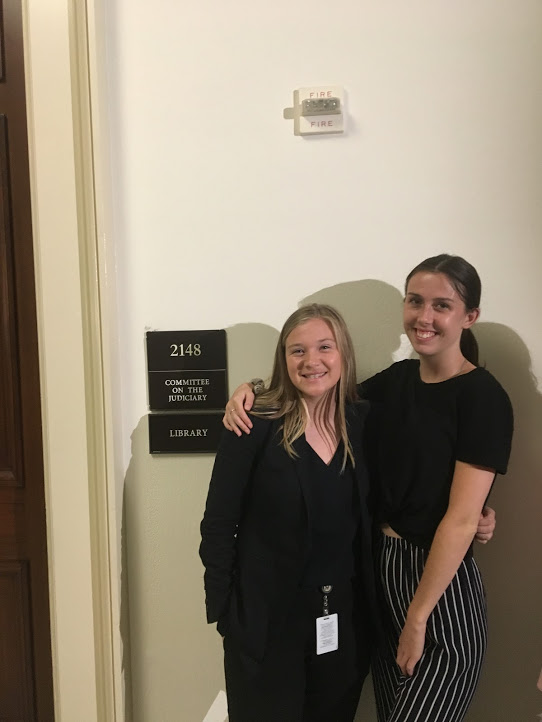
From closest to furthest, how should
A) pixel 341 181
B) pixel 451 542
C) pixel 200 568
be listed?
pixel 451 542, pixel 341 181, pixel 200 568

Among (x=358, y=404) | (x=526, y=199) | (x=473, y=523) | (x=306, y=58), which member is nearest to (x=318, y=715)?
(x=473, y=523)

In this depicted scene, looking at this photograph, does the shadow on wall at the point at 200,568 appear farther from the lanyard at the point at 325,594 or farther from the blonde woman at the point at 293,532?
the lanyard at the point at 325,594

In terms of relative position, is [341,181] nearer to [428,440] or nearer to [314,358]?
[314,358]

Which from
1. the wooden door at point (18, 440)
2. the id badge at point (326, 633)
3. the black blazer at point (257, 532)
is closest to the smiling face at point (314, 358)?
the black blazer at point (257, 532)

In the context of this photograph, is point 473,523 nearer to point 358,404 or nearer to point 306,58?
point 358,404

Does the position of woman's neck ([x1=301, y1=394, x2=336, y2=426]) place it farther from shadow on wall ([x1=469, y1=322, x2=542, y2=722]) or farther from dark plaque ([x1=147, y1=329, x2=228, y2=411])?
shadow on wall ([x1=469, y1=322, x2=542, y2=722])

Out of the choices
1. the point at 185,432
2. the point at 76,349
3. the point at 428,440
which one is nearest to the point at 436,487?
the point at 428,440

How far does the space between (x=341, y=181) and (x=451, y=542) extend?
898 mm

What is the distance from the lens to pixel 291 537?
1211 mm

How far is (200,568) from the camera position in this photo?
5.10ft

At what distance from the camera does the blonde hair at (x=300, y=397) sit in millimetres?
1216

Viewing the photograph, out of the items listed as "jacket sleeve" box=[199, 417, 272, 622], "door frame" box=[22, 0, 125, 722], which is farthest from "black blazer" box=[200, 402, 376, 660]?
"door frame" box=[22, 0, 125, 722]

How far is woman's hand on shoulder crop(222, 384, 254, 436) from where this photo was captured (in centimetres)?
121

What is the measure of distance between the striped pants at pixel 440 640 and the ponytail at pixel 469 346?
45cm
